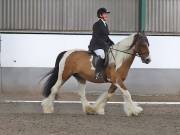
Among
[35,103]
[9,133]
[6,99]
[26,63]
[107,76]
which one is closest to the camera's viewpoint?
[9,133]

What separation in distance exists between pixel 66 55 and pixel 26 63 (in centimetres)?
624

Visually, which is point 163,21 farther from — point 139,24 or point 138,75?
point 138,75

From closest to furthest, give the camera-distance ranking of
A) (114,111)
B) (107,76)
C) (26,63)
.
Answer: (107,76)
(114,111)
(26,63)

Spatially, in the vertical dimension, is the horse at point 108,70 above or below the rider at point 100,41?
below

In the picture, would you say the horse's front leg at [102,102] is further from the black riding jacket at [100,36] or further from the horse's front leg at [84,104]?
the black riding jacket at [100,36]

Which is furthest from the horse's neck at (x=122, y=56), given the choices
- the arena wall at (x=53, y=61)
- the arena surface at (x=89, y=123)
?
the arena wall at (x=53, y=61)

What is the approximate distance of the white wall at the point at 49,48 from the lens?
20344 millimetres

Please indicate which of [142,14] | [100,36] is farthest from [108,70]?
[142,14]

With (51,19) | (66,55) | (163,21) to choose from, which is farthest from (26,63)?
(66,55)

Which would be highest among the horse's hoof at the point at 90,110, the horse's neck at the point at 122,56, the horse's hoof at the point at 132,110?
the horse's neck at the point at 122,56

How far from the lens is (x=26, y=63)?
2041 centimetres

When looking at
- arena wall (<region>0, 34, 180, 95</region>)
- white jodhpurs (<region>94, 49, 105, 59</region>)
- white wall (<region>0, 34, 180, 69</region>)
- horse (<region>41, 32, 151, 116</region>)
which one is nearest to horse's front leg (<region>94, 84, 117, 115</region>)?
horse (<region>41, 32, 151, 116</region>)

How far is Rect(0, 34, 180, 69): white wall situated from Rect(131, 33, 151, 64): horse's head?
685 cm

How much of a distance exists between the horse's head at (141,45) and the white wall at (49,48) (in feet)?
22.5
